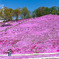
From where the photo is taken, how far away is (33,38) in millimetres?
22031

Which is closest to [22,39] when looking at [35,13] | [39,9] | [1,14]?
[1,14]

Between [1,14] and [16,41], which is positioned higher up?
[1,14]

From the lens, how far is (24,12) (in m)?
60.8

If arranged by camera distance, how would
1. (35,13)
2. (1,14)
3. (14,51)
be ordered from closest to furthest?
(14,51), (1,14), (35,13)

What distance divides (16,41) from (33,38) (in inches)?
133

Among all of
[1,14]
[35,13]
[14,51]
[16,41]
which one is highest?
[35,13]

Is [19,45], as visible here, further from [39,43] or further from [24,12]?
[24,12]

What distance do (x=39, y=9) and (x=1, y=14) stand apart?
24.3 m

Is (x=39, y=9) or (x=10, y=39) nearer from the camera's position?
(x=10, y=39)

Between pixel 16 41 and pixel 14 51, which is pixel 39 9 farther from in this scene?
pixel 14 51

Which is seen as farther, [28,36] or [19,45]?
[28,36]

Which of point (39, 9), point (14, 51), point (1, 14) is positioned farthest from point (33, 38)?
point (39, 9)

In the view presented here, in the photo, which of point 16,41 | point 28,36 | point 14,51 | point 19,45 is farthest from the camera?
point 28,36

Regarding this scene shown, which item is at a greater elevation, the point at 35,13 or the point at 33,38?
the point at 35,13
